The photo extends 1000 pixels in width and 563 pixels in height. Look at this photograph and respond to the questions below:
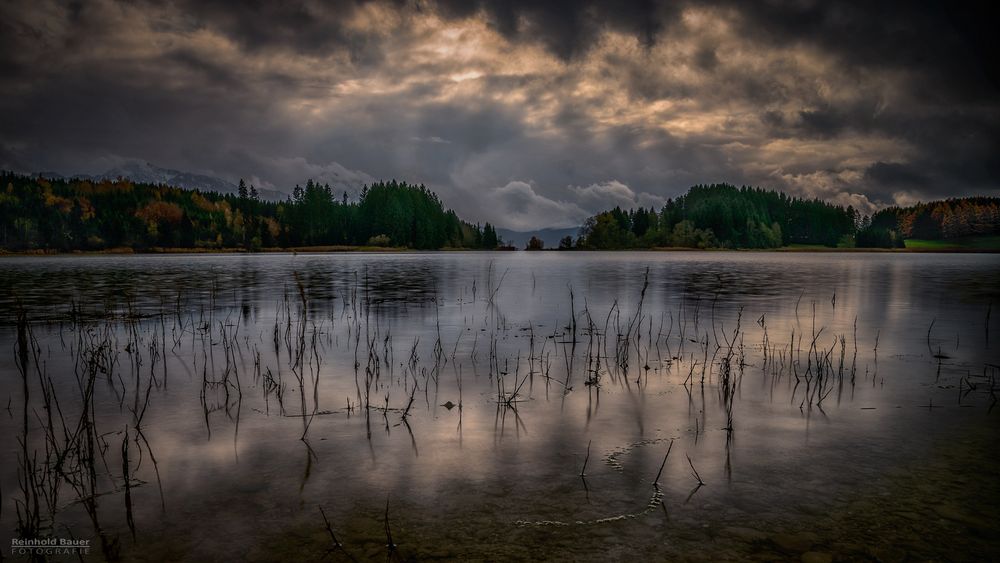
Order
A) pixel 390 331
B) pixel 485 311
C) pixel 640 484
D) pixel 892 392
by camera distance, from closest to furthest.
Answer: pixel 640 484 < pixel 892 392 < pixel 390 331 < pixel 485 311

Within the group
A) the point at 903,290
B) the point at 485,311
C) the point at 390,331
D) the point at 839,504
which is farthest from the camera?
the point at 903,290

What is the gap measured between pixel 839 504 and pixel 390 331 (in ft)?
53.0

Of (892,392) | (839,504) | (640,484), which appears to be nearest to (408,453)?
(640,484)

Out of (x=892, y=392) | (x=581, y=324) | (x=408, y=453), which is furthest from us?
(x=581, y=324)

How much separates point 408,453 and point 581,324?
→ 15234 millimetres

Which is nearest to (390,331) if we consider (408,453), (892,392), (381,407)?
(381,407)

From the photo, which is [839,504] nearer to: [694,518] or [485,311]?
[694,518]

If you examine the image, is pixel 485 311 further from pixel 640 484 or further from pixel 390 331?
pixel 640 484

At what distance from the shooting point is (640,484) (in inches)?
273

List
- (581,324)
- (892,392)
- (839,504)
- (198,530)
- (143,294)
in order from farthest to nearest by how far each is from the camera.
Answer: (143,294)
(581,324)
(892,392)
(839,504)
(198,530)

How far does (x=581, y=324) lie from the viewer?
22.5 metres

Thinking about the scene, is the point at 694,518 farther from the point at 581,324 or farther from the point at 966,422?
the point at 581,324

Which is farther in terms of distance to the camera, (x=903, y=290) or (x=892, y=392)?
(x=903, y=290)

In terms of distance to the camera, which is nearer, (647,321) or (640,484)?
(640,484)
